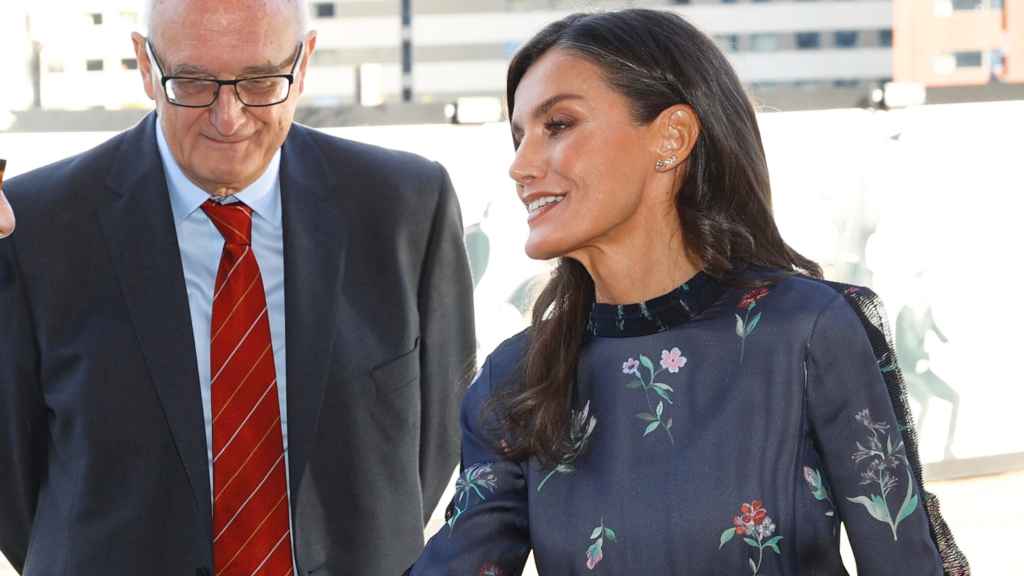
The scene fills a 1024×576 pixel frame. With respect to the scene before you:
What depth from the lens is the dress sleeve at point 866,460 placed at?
170cm

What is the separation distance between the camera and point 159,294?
94.6 inches

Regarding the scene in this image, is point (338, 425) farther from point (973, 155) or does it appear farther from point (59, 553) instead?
point (973, 155)

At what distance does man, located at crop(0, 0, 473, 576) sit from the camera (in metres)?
2.36

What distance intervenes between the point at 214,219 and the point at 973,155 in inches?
286

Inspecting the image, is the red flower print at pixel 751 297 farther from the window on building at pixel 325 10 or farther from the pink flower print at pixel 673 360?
the window on building at pixel 325 10

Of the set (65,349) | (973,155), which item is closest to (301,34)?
(65,349)

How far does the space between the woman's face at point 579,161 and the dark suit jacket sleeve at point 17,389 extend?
3.13ft

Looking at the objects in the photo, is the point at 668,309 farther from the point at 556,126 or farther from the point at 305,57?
the point at 305,57

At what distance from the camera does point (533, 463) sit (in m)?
1.89

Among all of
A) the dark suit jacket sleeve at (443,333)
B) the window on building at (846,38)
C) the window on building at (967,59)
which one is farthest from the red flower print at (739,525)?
the window on building at (846,38)

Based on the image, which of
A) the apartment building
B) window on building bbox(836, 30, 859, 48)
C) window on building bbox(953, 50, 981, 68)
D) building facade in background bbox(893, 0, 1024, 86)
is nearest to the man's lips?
building facade in background bbox(893, 0, 1024, 86)

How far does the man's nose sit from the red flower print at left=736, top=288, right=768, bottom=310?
925 millimetres

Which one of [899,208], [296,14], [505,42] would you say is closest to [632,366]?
[296,14]

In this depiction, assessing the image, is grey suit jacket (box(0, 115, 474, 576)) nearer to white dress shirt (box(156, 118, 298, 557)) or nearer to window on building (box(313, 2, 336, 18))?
white dress shirt (box(156, 118, 298, 557))
